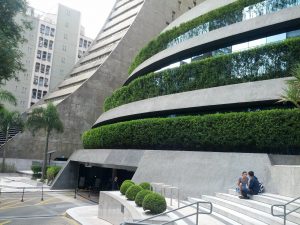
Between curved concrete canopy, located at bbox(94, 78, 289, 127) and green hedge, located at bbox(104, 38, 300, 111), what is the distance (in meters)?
0.86

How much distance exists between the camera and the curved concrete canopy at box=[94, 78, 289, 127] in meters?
18.0

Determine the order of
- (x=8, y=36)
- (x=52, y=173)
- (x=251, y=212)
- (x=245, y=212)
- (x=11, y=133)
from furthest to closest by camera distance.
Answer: (x=11, y=133) → (x=52, y=173) → (x=8, y=36) → (x=245, y=212) → (x=251, y=212)

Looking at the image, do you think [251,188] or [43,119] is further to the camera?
[43,119]

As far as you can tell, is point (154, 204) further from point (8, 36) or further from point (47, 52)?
point (47, 52)

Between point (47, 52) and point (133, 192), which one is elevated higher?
point (47, 52)

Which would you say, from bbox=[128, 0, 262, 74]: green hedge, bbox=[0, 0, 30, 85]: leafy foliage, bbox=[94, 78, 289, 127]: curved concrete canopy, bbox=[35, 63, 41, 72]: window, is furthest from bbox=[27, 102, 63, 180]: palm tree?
bbox=[35, 63, 41, 72]: window

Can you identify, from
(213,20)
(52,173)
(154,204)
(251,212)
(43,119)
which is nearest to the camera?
(251,212)

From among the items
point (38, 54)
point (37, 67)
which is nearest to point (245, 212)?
point (37, 67)

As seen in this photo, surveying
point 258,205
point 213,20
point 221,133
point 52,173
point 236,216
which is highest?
point 213,20

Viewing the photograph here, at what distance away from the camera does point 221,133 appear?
19031mm

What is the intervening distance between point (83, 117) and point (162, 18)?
20991 millimetres

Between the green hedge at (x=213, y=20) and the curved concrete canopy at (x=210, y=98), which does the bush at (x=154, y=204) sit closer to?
the curved concrete canopy at (x=210, y=98)

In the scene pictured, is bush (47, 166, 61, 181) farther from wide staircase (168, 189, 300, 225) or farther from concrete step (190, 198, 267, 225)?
concrete step (190, 198, 267, 225)

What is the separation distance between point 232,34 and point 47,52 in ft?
226
